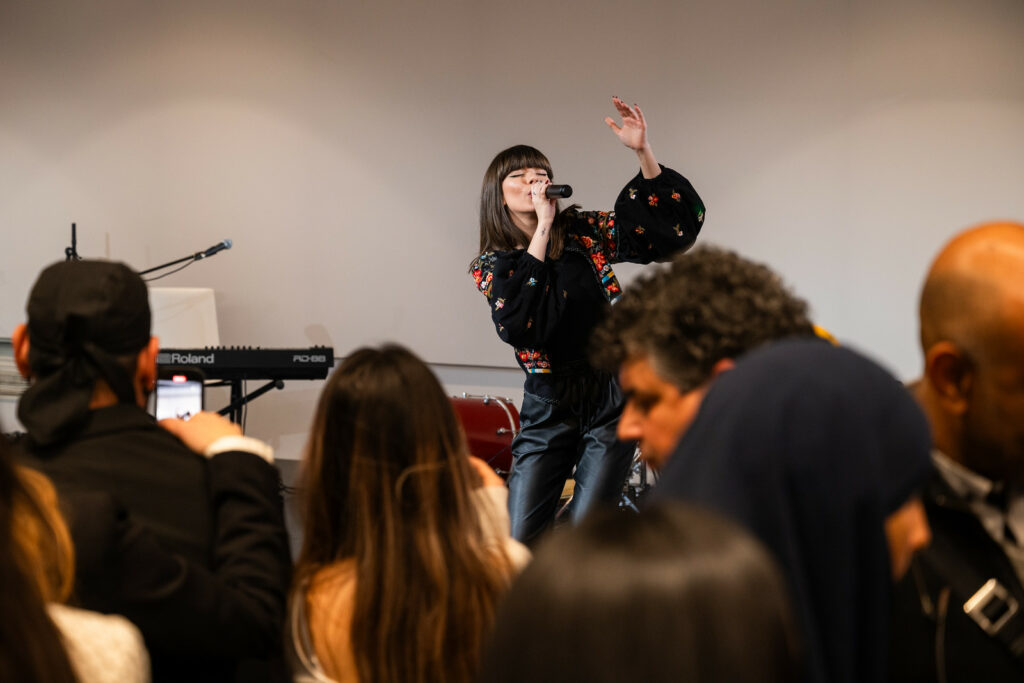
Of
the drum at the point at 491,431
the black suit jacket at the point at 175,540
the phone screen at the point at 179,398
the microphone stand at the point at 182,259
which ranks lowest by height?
the drum at the point at 491,431

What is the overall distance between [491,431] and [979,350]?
3.02m

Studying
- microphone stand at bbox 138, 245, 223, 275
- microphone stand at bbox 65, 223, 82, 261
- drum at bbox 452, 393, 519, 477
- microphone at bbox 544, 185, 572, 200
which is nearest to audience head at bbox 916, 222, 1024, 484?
microphone at bbox 544, 185, 572, 200

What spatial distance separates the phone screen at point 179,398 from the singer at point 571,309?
91cm

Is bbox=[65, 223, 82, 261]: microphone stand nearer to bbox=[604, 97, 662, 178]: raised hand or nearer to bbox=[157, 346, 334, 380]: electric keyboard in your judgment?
bbox=[157, 346, 334, 380]: electric keyboard

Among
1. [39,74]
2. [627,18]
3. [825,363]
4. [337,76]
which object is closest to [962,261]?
[825,363]

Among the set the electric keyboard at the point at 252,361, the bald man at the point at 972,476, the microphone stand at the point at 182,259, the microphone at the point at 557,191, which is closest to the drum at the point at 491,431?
the electric keyboard at the point at 252,361

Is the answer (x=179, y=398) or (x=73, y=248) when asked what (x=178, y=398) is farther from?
(x=73, y=248)

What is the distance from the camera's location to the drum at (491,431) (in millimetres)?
3961

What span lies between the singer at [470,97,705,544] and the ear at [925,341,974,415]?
1624 mm

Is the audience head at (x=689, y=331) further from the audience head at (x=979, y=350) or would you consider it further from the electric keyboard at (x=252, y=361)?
the electric keyboard at (x=252, y=361)

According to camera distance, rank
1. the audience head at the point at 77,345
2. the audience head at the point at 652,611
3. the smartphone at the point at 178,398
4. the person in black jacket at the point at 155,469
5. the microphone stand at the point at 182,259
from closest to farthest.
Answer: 1. the audience head at the point at 652,611
2. the person in black jacket at the point at 155,469
3. the audience head at the point at 77,345
4. the smartphone at the point at 178,398
5. the microphone stand at the point at 182,259

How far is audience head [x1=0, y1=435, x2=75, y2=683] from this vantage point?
0.81m

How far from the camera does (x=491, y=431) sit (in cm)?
399

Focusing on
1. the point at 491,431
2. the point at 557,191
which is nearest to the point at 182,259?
the point at 491,431
